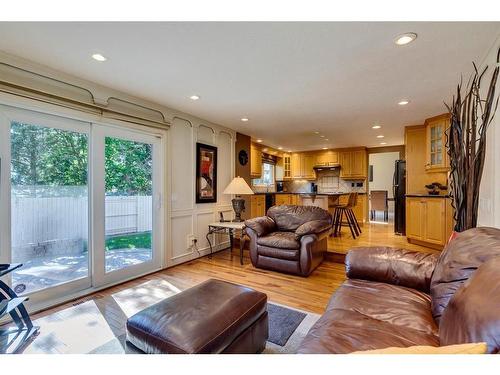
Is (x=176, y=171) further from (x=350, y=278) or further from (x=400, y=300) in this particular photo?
(x=400, y=300)

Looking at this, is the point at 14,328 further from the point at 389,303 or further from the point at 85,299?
the point at 389,303

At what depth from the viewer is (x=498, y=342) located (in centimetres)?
67

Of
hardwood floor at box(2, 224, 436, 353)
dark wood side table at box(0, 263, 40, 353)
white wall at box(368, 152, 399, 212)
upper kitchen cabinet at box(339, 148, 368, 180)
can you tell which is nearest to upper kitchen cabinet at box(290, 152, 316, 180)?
upper kitchen cabinet at box(339, 148, 368, 180)

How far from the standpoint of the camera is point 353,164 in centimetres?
695

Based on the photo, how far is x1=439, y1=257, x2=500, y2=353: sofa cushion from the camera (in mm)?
728

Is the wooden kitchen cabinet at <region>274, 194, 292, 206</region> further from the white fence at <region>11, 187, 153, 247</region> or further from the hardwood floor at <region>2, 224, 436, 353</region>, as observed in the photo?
the white fence at <region>11, 187, 153, 247</region>

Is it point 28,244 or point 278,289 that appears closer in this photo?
point 28,244

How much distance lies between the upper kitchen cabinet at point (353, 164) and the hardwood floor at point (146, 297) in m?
3.10

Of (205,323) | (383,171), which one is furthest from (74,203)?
(383,171)

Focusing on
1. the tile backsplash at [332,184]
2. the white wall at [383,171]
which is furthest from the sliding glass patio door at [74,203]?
the white wall at [383,171]

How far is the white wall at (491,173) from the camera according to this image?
1.91 meters

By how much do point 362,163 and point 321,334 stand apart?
21.3 ft

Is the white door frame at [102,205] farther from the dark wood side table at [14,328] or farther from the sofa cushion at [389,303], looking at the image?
the sofa cushion at [389,303]
